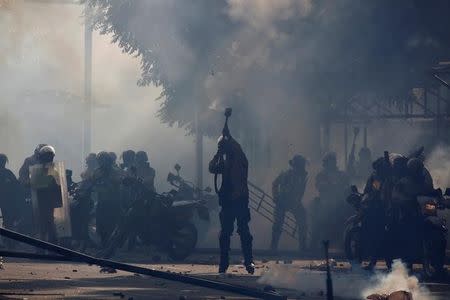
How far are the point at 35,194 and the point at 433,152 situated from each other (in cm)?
1962

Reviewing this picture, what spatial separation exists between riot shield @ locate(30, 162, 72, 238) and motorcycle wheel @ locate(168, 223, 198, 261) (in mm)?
1702

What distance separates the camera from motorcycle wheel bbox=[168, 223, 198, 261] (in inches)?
850

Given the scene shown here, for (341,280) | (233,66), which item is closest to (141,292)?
(341,280)

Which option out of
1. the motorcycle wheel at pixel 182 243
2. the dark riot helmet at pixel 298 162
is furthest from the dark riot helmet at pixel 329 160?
the motorcycle wheel at pixel 182 243

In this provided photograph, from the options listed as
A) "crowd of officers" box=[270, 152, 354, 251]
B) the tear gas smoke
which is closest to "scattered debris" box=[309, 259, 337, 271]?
the tear gas smoke

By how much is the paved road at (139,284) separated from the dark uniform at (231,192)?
18.4 inches

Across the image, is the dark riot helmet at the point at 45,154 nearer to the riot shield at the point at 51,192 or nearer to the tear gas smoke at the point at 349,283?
the riot shield at the point at 51,192

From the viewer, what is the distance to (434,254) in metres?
18.0

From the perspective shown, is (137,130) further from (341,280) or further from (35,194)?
(341,280)

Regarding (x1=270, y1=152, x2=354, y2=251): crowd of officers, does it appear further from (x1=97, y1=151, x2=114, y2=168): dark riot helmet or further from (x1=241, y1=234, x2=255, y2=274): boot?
(x1=241, y1=234, x2=255, y2=274): boot

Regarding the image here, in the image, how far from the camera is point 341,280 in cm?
1561

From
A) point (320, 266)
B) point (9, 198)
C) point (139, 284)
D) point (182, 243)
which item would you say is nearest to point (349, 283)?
point (139, 284)

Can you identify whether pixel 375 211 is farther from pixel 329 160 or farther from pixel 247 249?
pixel 329 160

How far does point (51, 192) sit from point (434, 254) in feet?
20.4
